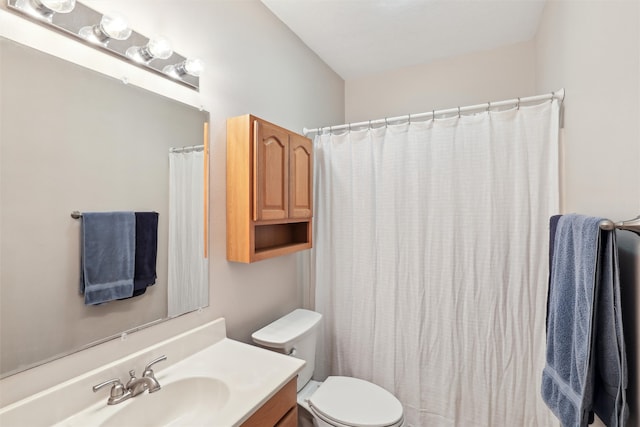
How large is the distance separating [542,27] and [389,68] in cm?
105

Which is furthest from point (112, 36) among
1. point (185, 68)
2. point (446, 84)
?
point (446, 84)

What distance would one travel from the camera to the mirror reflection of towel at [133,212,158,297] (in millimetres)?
1145

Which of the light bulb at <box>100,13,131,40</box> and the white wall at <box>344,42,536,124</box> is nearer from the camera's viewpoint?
the light bulb at <box>100,13,131,40</box>

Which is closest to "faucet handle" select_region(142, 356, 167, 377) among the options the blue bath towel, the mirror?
the mirror

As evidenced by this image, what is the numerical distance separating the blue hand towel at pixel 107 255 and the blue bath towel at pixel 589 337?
4.74 ft

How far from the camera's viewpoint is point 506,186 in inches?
65.6

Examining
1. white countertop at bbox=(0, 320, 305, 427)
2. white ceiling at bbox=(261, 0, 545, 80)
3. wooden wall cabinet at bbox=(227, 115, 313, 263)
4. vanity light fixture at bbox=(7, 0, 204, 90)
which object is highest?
white ceiling at bbox=(261, 0, 545, 80)

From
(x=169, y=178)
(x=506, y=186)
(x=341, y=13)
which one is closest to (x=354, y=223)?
(x=506, y=186)

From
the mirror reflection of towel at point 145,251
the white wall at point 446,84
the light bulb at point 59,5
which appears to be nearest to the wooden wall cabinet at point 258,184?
the mirror reflection of towel at point 145,251

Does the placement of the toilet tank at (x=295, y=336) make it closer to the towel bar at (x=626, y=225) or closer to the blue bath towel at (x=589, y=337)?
the blue bath towel at (x=589, y=337)

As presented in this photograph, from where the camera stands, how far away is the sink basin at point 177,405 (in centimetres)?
100

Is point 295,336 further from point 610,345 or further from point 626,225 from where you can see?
point 626,225

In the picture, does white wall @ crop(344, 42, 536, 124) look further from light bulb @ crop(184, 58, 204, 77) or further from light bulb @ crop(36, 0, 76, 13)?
light bulb @ crop(36, 0, 76, 13)

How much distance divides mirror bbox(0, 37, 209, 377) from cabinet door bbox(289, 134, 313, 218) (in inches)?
29.6
